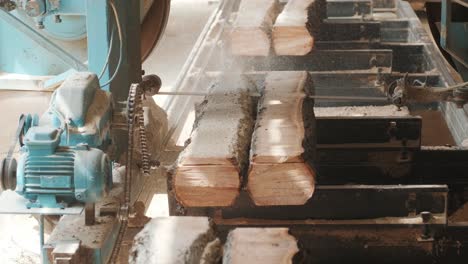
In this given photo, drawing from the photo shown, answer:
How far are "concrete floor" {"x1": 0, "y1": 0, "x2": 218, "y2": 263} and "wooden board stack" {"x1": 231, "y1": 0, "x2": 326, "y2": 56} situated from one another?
99 cm

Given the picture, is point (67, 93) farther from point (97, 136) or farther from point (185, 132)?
point (185, 132)

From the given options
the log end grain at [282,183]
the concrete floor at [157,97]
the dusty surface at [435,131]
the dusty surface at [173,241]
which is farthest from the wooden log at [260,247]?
the dusty surface at [435,131]

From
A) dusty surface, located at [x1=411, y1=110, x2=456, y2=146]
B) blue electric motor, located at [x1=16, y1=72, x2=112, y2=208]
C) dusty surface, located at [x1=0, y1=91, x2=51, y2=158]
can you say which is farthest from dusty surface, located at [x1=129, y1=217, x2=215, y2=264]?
dusty surface, located at [x1=0, y1=91, x2=51, y2=158]

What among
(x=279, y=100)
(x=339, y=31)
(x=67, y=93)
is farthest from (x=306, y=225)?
(x=339, y=31)

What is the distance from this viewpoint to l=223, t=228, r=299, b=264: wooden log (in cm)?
241

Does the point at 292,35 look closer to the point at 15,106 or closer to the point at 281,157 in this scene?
the point at 281,157

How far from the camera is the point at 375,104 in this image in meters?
4.73

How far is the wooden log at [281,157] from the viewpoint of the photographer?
9.24 feet

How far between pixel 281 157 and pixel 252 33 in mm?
1835

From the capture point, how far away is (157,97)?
5766 mm

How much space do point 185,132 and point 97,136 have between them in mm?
1882

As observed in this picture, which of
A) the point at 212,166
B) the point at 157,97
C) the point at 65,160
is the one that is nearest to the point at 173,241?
the point at 212,166

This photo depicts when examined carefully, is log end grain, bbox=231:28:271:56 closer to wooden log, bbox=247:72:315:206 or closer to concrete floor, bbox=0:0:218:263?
concrete floor, bbox=0:0:218:263

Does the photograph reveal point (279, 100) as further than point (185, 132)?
No
